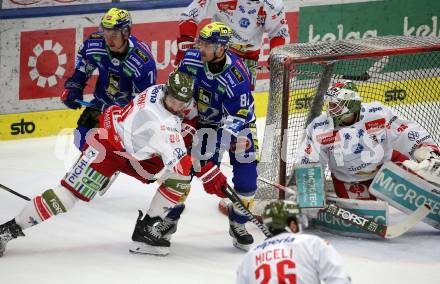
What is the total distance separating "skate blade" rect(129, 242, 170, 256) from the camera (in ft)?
21.3

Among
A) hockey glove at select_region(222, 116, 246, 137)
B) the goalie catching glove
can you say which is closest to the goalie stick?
the goalie catching glove

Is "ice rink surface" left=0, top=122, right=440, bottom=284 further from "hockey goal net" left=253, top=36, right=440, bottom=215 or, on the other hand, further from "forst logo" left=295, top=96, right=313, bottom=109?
"forst logo" left=295, top=96, right=313, bottom=109

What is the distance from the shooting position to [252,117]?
689 cm

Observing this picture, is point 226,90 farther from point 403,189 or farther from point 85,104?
point 403,189

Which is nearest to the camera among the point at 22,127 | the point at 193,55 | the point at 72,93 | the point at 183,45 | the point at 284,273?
the point at 284,273

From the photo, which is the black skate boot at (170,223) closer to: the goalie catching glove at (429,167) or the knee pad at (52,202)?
the knee pad at (52,202)

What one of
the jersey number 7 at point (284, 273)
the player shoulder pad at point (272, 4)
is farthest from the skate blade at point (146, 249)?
the player shoulder pad at point (272, 4)

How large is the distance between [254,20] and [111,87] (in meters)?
1.24

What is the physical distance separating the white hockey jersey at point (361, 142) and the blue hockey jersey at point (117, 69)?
1.12m

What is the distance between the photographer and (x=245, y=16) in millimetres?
8156

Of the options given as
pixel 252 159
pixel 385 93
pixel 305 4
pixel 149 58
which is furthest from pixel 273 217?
pixel 305 4

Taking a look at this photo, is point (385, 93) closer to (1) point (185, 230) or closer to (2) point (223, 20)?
(2) point (223, 20)

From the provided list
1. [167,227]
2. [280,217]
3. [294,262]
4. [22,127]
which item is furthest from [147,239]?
[22,127]

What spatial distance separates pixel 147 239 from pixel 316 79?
181cm
